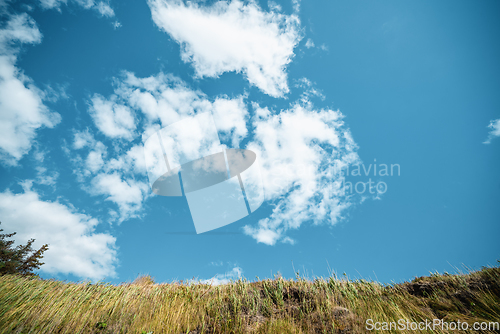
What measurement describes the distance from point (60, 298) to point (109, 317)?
211 cm

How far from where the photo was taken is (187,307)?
208 inches

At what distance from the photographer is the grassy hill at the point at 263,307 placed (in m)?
4.19

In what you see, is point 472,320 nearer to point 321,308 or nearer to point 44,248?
point 321,308
